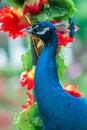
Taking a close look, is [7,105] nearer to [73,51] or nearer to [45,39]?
[73,51]

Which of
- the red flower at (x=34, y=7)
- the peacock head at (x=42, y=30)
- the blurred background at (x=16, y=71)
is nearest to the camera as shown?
the peacock head at (x=42, y=30)

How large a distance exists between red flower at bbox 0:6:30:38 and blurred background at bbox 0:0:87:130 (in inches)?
56.1

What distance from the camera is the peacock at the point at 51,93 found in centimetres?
251

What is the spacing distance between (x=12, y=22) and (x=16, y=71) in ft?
13.9

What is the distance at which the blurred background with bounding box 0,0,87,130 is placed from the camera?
224 inches

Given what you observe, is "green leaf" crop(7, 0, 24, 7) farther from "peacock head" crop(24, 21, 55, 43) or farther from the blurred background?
the blurred background

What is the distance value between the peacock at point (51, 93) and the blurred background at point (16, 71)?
1552mm

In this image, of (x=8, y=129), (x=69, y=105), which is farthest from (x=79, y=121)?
(x=8, y=129)

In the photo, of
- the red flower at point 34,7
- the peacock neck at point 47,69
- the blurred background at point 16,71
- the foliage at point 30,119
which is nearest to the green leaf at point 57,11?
the red flower at point 34,7

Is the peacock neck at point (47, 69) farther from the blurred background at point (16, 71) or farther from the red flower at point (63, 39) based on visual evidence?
the blurred background at point (16, 71)

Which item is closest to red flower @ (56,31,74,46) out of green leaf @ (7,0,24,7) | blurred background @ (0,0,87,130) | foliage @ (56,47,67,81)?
foliage @ (56,47,67,81)

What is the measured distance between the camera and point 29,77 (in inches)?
106

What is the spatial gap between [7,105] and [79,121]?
329 centimetres

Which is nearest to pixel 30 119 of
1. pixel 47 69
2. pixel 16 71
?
pixel 47 69
